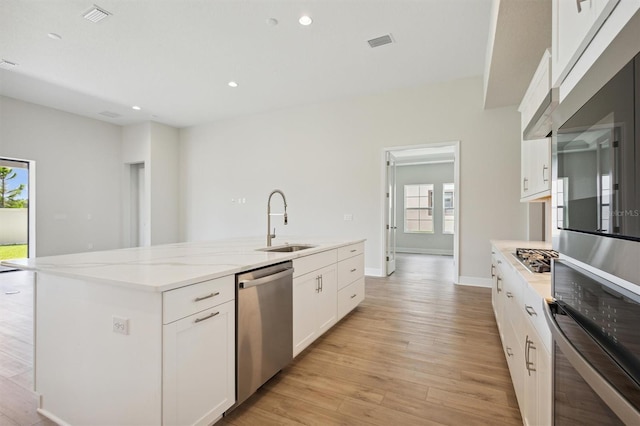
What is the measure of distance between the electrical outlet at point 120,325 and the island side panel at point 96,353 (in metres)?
0.02

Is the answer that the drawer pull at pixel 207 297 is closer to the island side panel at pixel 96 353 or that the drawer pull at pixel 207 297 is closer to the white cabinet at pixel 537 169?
the island side panel at pixel 96 353

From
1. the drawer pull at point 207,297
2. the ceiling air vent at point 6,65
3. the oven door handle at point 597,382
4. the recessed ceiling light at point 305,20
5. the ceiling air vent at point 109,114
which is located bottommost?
the drawer pull at point 207,297

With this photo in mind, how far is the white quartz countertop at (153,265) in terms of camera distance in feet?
4.54

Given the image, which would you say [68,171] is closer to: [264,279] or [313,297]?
[313,297]

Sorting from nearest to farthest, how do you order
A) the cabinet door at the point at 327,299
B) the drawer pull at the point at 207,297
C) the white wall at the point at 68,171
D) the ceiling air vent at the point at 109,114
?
the drawer pull at the point at 207,297 → the cabinet door at the point at 327,299 → the white wall at the point at 68,171 → the ceiling air vent at the point at 109,114

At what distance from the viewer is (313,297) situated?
2.53 metres

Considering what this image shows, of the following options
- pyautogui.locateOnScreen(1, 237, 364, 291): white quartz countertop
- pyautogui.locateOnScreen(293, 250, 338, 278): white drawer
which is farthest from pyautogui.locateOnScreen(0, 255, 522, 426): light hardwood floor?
pyautogui.locateOnScreen(1, 237, 364, 291): white quartz countertop

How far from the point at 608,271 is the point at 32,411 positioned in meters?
2.67

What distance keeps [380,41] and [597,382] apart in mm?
3975

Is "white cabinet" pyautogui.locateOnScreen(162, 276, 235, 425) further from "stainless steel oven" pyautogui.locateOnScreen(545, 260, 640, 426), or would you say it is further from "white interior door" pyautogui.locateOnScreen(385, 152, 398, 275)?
"white interior door" pyautogui.locateOnScreen(385, 152, 398, 275)

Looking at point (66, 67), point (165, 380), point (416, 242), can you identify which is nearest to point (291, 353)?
point (165, 380)

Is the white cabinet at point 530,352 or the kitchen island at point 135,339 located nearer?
the white cabinet at point 530,352

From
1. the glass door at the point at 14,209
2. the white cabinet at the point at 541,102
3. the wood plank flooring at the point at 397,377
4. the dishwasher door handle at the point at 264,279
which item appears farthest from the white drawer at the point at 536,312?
the glass door at the point at 14,209

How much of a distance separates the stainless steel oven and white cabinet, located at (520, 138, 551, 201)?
64.1 inches
